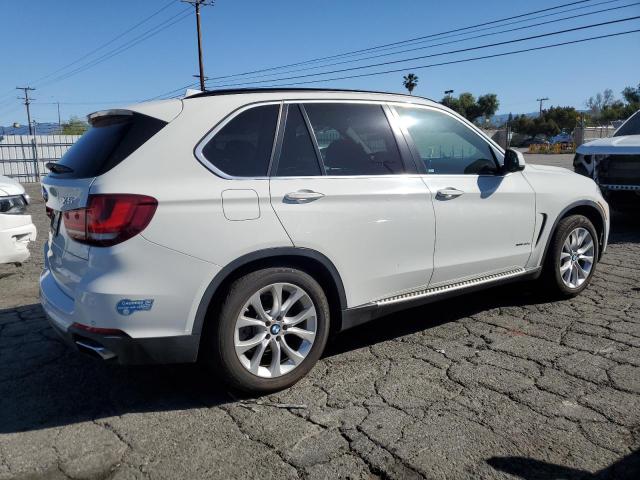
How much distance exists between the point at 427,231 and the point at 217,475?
2080 millimetres

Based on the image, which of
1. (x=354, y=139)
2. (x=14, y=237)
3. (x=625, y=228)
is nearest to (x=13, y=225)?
(x=14, y=237)

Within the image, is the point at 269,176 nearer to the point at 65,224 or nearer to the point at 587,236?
the point at 65,224

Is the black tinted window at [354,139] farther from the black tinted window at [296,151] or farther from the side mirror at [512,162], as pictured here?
the side mirror at [512,162]

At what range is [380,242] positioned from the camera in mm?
3500

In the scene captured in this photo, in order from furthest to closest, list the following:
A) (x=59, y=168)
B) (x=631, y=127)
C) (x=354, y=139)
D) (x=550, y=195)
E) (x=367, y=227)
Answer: (x=631, y=127) → (x=550, y=195) → (x=354, y=139) → (x=367, y=227) → (x=59, y=168)

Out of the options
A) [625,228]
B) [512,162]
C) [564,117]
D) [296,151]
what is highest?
[564,117]

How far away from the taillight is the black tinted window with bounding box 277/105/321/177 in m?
0.83

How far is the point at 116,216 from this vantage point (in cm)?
273

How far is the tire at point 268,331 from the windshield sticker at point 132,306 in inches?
15.0

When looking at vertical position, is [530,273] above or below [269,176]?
below

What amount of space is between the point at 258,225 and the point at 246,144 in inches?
20.3

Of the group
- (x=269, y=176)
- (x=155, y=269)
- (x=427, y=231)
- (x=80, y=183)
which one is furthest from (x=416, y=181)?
(x=80, y=183)

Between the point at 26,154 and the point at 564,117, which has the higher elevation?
the point at 564,117

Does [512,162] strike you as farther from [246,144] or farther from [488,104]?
[488,104]
